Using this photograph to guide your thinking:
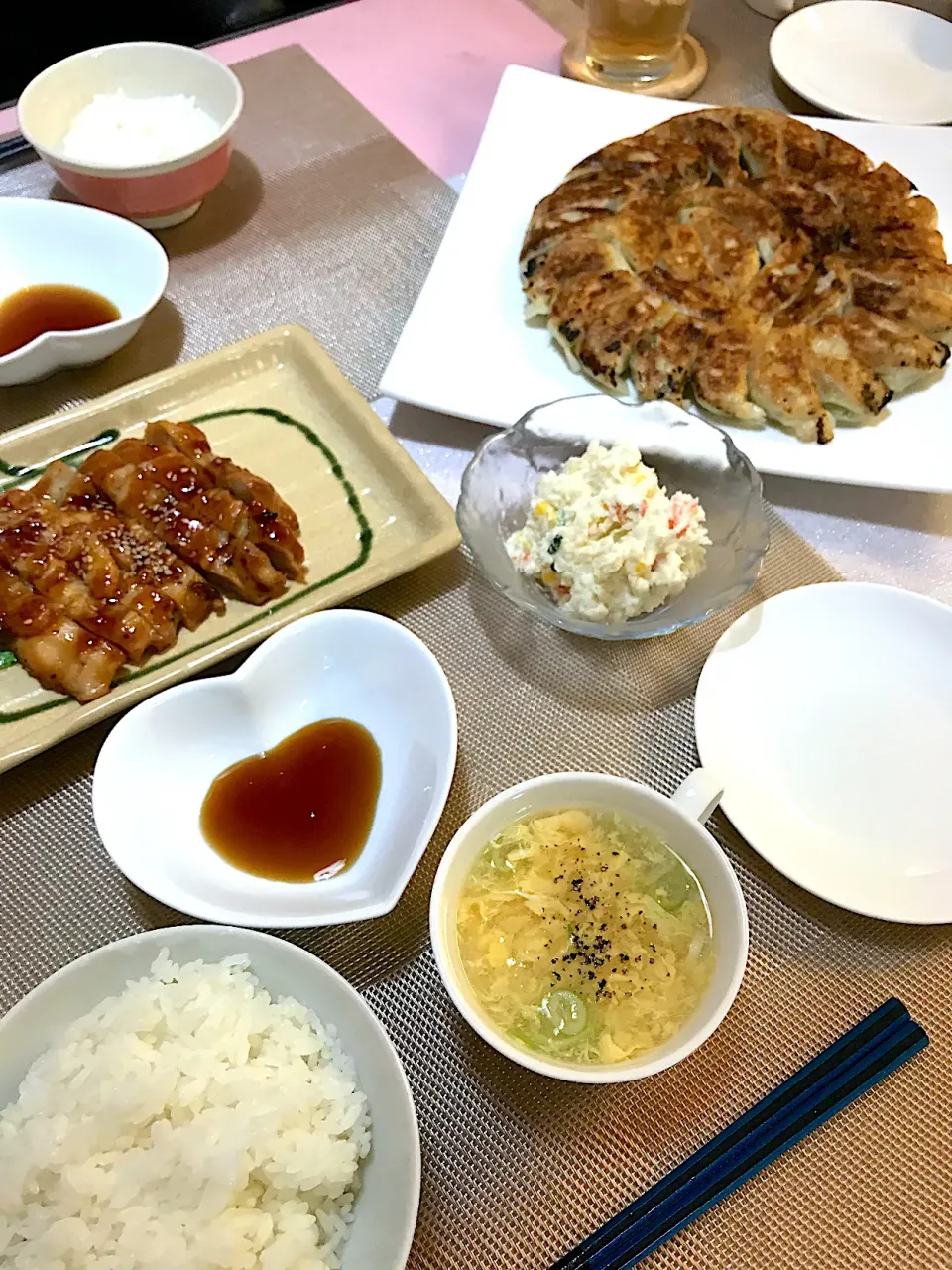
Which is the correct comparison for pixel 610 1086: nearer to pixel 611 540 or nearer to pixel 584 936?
pixel 584 936

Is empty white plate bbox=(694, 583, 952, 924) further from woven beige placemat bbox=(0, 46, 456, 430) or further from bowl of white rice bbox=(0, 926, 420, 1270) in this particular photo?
woven beige placemat bbox=(0, 46, 456, 430)

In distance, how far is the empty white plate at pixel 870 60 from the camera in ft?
8.76

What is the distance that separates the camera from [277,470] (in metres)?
1.97

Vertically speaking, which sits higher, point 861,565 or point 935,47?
point 935,47

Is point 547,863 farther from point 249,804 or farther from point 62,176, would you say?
point 62,176

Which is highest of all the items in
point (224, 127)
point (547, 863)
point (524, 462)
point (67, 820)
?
point (224, 127)

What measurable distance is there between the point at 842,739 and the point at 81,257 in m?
1.92

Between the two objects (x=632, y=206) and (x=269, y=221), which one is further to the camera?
(x=269, y=221)

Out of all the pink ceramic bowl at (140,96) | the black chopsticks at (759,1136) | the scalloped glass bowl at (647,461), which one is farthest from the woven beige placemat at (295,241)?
the black chopsticks at (759,1136)

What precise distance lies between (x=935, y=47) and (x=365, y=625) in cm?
257

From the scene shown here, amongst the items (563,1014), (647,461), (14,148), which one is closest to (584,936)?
(563,1014)

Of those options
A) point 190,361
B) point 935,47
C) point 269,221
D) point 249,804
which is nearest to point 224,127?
point 269,221

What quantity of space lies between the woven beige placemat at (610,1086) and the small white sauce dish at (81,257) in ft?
3.39

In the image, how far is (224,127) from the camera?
2.24 metres
